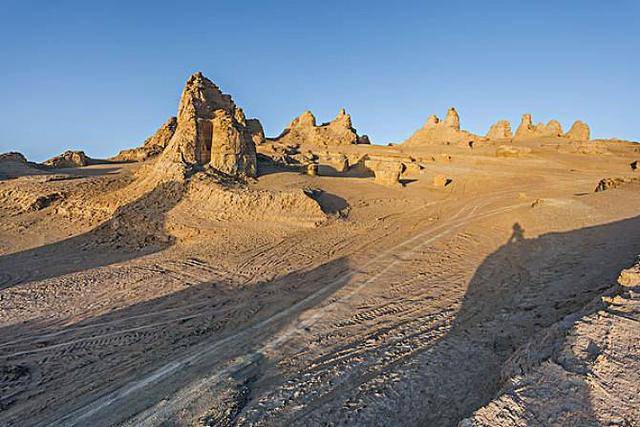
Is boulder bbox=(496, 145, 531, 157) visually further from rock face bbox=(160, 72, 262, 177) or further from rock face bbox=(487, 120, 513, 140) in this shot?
rock face bbox=(160, 72, 262, 177)

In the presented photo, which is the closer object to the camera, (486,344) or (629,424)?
(629,424)

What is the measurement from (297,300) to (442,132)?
43.3 metres

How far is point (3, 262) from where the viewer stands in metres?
9.74

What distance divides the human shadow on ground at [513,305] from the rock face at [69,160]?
22336 millimetres

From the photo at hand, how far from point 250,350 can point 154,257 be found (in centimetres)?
571

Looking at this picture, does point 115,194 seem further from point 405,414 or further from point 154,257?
point 405,414

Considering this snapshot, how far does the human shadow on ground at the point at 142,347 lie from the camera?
4.57m

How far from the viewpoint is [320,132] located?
4041 centimetres

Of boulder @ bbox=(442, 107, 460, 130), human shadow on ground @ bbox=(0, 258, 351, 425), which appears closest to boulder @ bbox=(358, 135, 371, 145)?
boulder @ bbox=(442, 107, 460, 130)

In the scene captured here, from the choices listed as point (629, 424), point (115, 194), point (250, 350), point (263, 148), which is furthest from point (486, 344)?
point (263, 148)

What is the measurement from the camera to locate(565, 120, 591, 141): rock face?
39062 mm

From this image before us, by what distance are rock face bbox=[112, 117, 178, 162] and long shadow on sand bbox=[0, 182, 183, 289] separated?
47.2 feet

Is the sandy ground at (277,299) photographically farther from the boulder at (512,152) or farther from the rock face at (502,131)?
the rock face at (502,131)

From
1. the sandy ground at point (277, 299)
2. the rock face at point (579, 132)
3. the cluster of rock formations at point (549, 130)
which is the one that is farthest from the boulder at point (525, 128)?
the sandy ground at point (277, 299)
